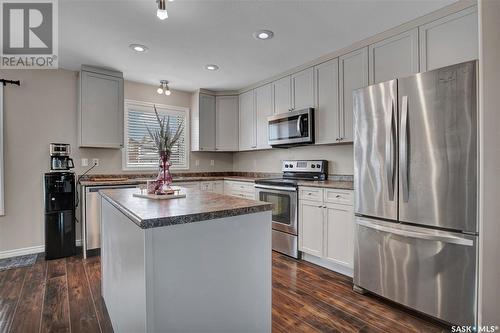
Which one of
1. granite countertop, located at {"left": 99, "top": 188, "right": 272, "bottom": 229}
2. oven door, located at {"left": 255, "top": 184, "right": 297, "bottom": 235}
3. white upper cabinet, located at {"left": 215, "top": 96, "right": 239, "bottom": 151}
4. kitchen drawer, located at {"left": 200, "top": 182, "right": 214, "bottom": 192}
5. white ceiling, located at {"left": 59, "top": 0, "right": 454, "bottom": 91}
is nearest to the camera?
granite countertop, located at {"left": 99, "top": 188, "right": 272, "bottom": 229}

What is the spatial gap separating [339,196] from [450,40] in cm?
166

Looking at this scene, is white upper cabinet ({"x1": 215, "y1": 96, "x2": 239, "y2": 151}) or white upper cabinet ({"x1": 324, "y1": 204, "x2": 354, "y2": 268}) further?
white upper cabinet ({"x1": 215, "y1": 96, "x2": 239, "y2": 151})

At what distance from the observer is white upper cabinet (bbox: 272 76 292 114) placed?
3810 millimetres

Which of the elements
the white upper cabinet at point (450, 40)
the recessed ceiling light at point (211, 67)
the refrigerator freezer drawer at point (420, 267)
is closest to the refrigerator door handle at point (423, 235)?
the refrigerator freezer drawer at point (420, 267)

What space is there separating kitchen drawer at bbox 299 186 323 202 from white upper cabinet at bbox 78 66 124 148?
2.69 metres

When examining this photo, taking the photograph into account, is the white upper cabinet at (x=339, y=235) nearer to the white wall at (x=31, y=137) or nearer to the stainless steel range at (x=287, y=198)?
the stainless steel range at (x=287, y=198)

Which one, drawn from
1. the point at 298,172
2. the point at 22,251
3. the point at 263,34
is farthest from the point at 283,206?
the point at 22,251

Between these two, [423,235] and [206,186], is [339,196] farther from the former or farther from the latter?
[206,186]

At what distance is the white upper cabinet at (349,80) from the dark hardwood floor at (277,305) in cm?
164

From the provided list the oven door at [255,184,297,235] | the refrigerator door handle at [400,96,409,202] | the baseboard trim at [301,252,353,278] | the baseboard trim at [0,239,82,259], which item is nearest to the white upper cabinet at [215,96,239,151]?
the oven door at [255,184,297,235]

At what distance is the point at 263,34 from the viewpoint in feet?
8.89

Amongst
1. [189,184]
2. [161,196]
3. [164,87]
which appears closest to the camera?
[161,196]

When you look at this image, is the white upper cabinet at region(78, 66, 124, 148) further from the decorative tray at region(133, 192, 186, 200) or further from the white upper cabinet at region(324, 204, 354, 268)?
the white upper cabinet at region(324, 204, 354, 268)

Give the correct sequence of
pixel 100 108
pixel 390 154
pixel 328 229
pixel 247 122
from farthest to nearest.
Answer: pixel 247 122, pixel 100 108, pixel 328 229, pixel 390 154
